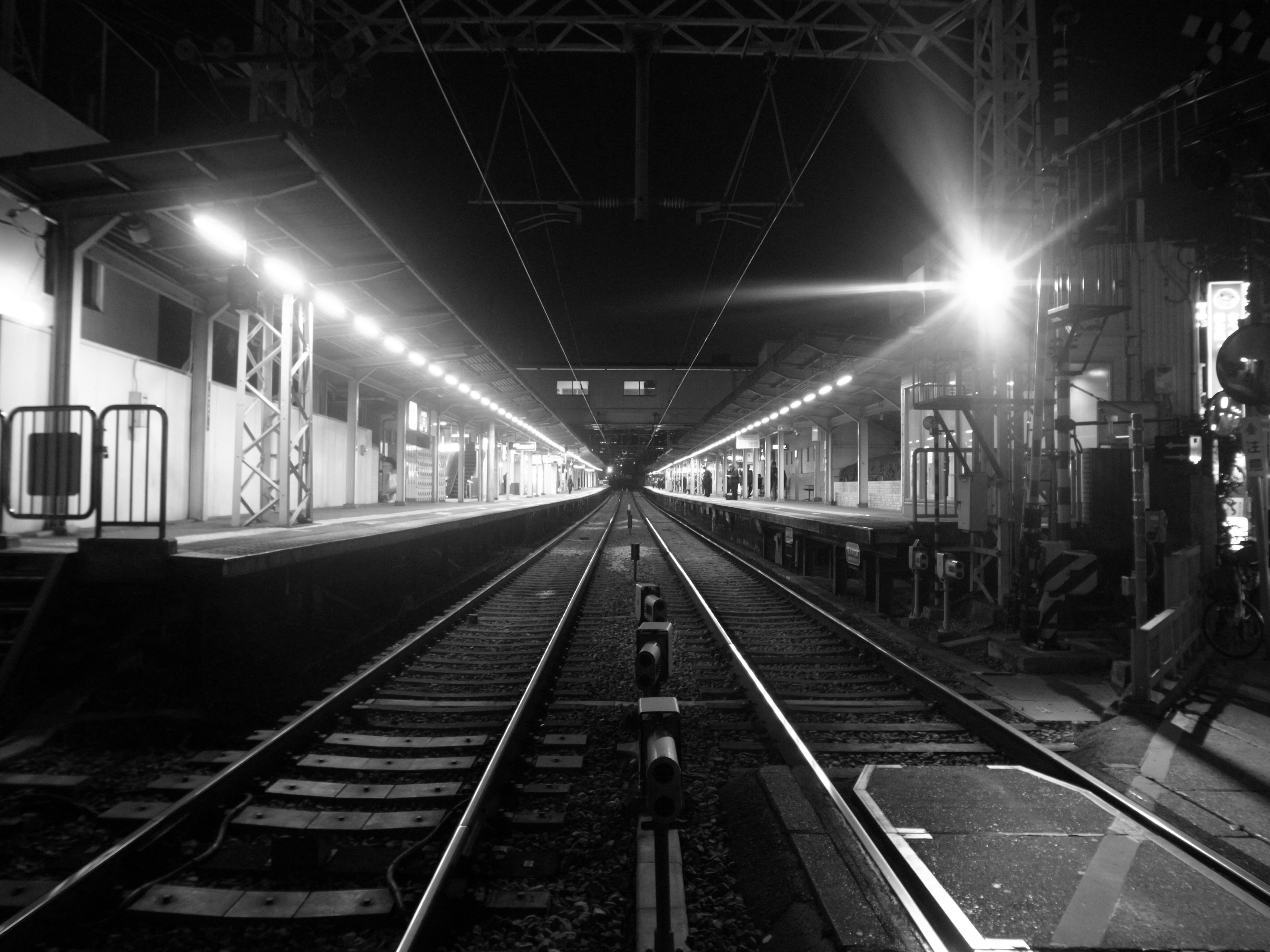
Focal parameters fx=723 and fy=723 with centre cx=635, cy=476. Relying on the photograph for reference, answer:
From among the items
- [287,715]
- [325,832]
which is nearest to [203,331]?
[287,715]

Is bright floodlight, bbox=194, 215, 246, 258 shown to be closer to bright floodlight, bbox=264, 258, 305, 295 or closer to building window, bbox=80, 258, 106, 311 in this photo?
bright floodlight, bbox=264, 258, 305, 295

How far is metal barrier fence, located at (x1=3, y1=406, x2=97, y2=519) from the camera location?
554cm

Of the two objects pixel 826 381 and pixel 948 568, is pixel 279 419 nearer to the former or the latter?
pixel 948 568

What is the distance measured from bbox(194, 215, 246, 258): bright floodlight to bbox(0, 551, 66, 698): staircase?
377 cm

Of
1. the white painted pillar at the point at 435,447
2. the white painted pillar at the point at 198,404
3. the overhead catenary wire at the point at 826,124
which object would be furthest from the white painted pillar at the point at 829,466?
the white painted pillar at the point at 198,404

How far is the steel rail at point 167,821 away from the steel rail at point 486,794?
1235 mm

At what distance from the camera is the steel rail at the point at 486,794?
8.23 ft

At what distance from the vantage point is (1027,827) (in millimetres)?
3414

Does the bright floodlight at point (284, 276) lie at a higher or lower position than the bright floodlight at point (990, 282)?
higher

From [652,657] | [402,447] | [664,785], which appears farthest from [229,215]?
[402,447]

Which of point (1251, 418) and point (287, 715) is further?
point (1251, 418)

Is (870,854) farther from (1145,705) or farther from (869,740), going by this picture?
(1145,705)

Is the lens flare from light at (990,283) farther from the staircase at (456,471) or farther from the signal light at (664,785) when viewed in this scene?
the staircase at (456,471)

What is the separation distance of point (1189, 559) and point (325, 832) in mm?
7721
